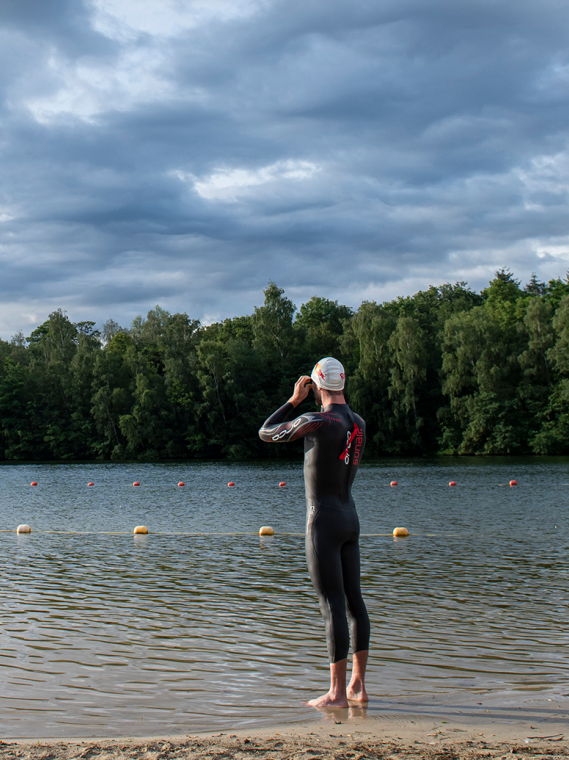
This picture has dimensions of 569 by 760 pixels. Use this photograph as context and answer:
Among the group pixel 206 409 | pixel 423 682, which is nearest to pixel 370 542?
pixel 423 682

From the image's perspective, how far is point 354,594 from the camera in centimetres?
568

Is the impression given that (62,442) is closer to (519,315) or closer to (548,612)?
(519,315)

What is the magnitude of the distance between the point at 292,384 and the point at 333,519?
73.7 metres

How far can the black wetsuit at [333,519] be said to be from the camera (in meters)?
5.57

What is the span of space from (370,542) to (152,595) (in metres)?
6.48

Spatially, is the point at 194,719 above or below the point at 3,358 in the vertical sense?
below

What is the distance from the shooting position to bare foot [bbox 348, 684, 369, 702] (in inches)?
227

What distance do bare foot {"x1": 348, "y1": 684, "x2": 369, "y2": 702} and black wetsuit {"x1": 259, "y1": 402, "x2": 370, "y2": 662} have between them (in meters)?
0.33

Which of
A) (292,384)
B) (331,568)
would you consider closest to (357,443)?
(331,568)

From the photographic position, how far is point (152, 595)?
1039 centimetres

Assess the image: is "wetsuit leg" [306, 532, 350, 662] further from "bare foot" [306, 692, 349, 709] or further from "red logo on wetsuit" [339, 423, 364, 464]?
"red logo on wetsuit" [339, 423, 364, 464]

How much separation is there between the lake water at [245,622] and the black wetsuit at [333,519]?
0.69 meters

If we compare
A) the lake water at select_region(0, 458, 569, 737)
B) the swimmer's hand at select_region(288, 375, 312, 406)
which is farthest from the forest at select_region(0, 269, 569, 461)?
the swimmer's hand at select_region(288, 375, 312, 406)

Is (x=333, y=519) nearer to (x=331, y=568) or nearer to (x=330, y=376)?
(x=331, y=568)
